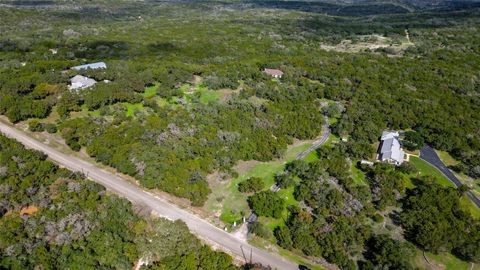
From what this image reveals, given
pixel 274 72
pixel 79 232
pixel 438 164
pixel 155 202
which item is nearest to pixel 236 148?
pixel 155 202

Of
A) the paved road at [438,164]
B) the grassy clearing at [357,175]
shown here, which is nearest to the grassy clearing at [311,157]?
the grassy clearing at [357,175]

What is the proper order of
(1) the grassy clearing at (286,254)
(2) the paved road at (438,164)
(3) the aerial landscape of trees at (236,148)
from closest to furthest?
(3) the aerial landscape of trees at (236,148)
(1) the grassy clearing at (286,254)
(2) the paved road at (438,164)

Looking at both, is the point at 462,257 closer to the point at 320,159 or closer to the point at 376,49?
the point at 320,159

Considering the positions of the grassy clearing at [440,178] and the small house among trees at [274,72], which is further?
the small house among trees at [274,72]

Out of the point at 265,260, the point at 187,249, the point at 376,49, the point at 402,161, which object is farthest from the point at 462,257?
the point at 376,49

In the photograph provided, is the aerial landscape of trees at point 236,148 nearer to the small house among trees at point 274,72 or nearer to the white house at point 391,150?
the white house at point 391,150

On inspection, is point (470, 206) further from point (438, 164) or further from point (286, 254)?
point (286, 254)

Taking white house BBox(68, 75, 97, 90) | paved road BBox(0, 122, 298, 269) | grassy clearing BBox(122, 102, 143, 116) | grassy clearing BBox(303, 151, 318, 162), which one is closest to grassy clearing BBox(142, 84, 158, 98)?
grassy clearing BBox(122, 102, 143, 116)
